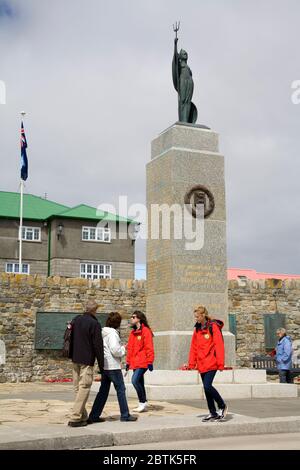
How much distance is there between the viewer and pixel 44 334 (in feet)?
64.6

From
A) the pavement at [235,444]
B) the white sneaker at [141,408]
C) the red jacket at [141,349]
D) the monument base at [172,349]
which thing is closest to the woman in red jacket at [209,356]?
the pavement at [235,444]

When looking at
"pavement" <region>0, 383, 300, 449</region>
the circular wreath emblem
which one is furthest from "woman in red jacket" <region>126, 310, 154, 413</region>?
the circular wreath emblem

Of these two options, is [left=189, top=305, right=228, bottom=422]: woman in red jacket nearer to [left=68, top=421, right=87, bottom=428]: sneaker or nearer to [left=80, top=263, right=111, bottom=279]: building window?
[left=68, top=421, right=87, bottom=428]: sneaker

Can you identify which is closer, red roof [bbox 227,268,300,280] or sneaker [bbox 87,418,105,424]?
sneaker [bbox 87,418,105,424]

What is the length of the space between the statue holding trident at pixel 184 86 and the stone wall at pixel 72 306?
814 cm

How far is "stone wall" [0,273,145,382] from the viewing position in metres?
19.5

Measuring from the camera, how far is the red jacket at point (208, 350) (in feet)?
27.7

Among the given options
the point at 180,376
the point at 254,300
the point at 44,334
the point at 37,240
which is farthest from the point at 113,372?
the point at 37,240

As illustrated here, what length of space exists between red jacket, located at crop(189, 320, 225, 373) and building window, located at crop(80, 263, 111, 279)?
3428cm

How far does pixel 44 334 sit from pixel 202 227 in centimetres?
825

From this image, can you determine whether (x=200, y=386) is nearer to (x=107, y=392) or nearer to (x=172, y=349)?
(x=172, y=349)

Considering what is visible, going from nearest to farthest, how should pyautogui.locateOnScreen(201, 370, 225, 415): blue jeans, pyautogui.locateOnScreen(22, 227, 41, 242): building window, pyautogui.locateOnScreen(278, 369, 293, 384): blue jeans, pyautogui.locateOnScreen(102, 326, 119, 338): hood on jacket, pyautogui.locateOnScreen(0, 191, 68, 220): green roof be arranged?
pyautogui.locateOnScreen(201, 370, 225, 415): blue jeans, pyautogui.locateOnScreen(102, 326, 119, 338): hood on jacket, pyautogui.locateOnScreen(278, 369, 293, 384): blue jeans, pyautogui.locateOnScreen(0, 191, 68, 220): green roof, pyautogui.locateOnScreen(22, 227, 41, 242): building window

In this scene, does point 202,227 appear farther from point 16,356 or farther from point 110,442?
point 16,356

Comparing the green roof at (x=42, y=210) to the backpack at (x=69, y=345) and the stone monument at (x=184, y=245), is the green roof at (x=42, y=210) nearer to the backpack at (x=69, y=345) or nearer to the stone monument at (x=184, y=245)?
Answer: the stone monument at (x=184, y=245)
